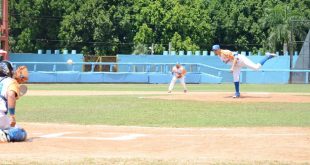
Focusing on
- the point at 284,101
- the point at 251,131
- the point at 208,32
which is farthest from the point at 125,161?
the point at 208,32

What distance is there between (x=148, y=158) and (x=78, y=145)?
1.90 meters

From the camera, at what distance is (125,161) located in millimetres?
8695

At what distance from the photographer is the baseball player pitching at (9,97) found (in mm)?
10812

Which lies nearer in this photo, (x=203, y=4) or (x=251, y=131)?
(x=251, y=131)

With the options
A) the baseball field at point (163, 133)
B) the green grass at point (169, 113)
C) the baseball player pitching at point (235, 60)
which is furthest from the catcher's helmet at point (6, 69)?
the baseball player pitching at point (235, 60)

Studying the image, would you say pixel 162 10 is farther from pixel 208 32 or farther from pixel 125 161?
→ pixel 125 161

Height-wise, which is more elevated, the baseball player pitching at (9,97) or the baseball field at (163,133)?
the baseball player pitching at (9,97)

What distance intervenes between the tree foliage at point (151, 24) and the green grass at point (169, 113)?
40586mm

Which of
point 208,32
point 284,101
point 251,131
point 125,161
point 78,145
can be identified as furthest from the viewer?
point 208,32

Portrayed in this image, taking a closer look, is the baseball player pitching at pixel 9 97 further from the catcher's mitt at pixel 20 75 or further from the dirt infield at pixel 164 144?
the dirt infield at pixel 164 144

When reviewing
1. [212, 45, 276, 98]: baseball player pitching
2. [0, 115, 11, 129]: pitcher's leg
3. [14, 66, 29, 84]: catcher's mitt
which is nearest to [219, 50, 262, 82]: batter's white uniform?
[212, 45, 276, 98]: baseball player pitching

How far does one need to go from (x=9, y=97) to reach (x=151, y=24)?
56.4m

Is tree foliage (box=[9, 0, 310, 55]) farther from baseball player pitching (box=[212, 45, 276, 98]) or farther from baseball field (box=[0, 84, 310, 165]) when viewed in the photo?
baseball field (box=[0, 84, 310, 165])

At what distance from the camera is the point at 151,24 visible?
66.8m
